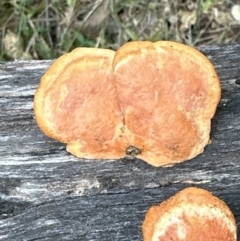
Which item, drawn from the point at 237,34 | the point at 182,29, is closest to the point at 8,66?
the point at 182,29

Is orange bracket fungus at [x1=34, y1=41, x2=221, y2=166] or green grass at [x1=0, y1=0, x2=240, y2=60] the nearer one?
orange bracket fungus at [x1=34, y1=41, x2=221, y2=166]

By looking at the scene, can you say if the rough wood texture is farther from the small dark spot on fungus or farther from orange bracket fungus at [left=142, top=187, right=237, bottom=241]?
orange bracket fungus at [left=142, top=187, right=237, bottom=241]

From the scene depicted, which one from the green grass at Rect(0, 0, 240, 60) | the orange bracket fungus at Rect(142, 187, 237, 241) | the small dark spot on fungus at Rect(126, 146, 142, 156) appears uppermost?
the green grass at Rect(0, 0, 240, 60)

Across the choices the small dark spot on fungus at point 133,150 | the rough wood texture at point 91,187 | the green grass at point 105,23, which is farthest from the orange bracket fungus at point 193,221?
the green grass at point 105,23

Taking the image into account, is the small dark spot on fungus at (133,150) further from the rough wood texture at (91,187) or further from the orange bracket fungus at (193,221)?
the orange bracket fungus at (193,221)

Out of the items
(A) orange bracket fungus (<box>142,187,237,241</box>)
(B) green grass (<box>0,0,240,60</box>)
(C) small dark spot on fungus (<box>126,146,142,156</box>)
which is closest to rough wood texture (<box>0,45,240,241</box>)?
(C) small dark spot on fungus (<box>126,146,142,156</box>)

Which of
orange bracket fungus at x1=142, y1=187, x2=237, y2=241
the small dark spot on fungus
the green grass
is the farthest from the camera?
the green grass

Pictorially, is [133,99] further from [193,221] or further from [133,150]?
[193,221]
